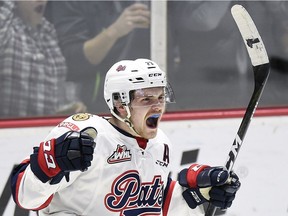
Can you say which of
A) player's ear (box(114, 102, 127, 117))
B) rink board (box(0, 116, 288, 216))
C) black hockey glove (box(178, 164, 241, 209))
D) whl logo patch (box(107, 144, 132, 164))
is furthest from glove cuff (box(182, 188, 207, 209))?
rink board (box(0, 116, 288, 216))

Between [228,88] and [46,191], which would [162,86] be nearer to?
[46,191]

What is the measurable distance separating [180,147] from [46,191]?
4.89 feet

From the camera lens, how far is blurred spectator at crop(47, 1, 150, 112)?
14.1 feet

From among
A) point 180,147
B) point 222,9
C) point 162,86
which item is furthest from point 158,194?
point 222,9

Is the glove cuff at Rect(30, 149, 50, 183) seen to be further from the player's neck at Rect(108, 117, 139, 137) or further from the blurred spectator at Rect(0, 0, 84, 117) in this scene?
the blurred spectator at Rect(0, 0, 84, 117)

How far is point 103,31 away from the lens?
14.2ft

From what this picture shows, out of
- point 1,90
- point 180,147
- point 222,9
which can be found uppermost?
point 222,9

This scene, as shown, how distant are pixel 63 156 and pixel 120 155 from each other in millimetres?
481

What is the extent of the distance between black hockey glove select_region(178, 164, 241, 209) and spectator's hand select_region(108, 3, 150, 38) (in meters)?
1.03

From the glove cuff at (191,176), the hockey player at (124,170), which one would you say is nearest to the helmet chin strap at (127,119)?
the hockey player at (124,170)

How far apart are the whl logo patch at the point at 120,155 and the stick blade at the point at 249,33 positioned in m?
0.66

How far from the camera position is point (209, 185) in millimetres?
3377

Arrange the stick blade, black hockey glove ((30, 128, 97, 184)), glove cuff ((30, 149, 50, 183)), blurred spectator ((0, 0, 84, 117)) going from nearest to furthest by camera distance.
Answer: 1. black hockey glove ((30, 128, 97, 184))
2. glove cuff ((30, 149, 50, 183))
3. the stick blade
4. blurred spectator ((0, 0, 84, 117))

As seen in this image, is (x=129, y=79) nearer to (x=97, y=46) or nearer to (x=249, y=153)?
(x=97, y=46)
